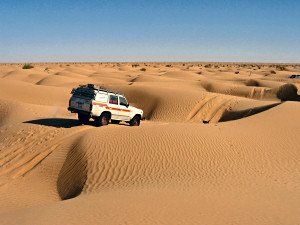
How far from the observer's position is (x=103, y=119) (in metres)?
14.7

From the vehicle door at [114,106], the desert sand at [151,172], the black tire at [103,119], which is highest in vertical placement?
the vehicle door at [114,106]

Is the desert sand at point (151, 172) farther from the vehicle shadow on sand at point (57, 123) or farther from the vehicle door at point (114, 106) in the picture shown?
the vehicle door at point (114, 106)

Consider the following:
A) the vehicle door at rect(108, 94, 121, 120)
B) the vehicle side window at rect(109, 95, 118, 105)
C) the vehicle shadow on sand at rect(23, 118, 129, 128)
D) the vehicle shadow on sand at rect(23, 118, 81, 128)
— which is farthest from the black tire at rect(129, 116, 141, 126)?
the vehicle shadow on sand at rect(23, 118, 81, 128)

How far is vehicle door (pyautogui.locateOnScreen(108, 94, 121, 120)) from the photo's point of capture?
14854 millimetres

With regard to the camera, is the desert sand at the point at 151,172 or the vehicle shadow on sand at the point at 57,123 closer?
the desert sand at the point at 151,172

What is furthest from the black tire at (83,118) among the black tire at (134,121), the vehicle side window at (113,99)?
the black tire at (134,121)

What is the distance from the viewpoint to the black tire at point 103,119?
1447cm

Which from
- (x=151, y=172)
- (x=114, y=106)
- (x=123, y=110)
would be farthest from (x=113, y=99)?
(x=151, y=172)

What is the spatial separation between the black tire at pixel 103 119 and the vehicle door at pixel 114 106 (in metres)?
0.32

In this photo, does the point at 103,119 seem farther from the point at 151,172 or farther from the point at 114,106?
the point at 151,172

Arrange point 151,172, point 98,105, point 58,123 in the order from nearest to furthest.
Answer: point 151,172
point 98,105
point 58,123

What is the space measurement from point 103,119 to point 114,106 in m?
0.89

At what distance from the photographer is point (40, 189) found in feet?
32.0

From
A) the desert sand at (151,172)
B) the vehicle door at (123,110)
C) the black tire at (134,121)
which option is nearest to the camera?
the desert sand at (151,172)
